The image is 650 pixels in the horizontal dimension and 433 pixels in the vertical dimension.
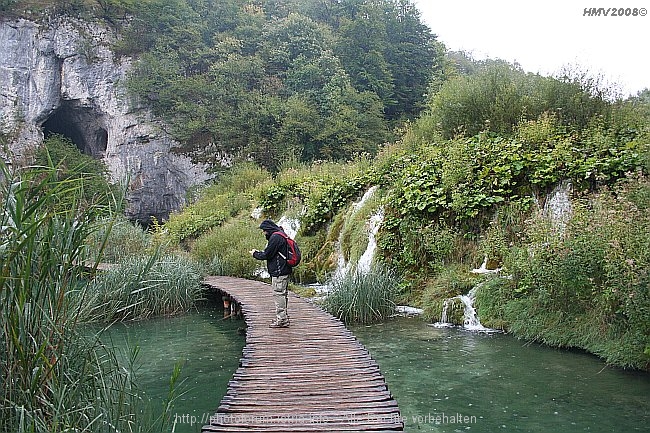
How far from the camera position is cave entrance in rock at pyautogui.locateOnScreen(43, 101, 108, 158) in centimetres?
3081

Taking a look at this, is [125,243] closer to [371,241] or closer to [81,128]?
[371,241]

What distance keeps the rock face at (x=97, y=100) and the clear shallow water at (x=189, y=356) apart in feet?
68.0

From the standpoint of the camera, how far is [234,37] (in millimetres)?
31906

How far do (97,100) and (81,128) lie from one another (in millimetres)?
3123

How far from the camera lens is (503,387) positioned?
18.4 feet

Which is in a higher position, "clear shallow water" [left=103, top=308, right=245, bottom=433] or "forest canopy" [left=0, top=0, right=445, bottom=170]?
"forest canopy" [left=0, top=0, right=445, bottom=170]

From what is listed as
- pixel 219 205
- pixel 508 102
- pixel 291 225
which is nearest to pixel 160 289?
pixel 291 225

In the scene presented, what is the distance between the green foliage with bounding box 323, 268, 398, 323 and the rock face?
21.9 meters

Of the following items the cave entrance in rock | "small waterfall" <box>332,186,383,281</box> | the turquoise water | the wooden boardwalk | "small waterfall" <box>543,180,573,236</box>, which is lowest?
the turquoise water

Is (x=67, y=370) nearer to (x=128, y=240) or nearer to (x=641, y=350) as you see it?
(x=641, y=350)

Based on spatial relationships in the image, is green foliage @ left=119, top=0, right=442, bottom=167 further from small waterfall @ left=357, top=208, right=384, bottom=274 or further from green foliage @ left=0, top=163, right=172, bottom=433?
green foliage @ left=0, top=163, right=172, bottom=433

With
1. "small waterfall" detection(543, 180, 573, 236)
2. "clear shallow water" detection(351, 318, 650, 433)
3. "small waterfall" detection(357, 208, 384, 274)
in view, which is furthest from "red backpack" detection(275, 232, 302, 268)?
"small waterfall" detection(357, 208, 384, 274)

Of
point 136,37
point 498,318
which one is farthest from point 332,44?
point 498,318

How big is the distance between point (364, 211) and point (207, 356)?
5.74 metres
